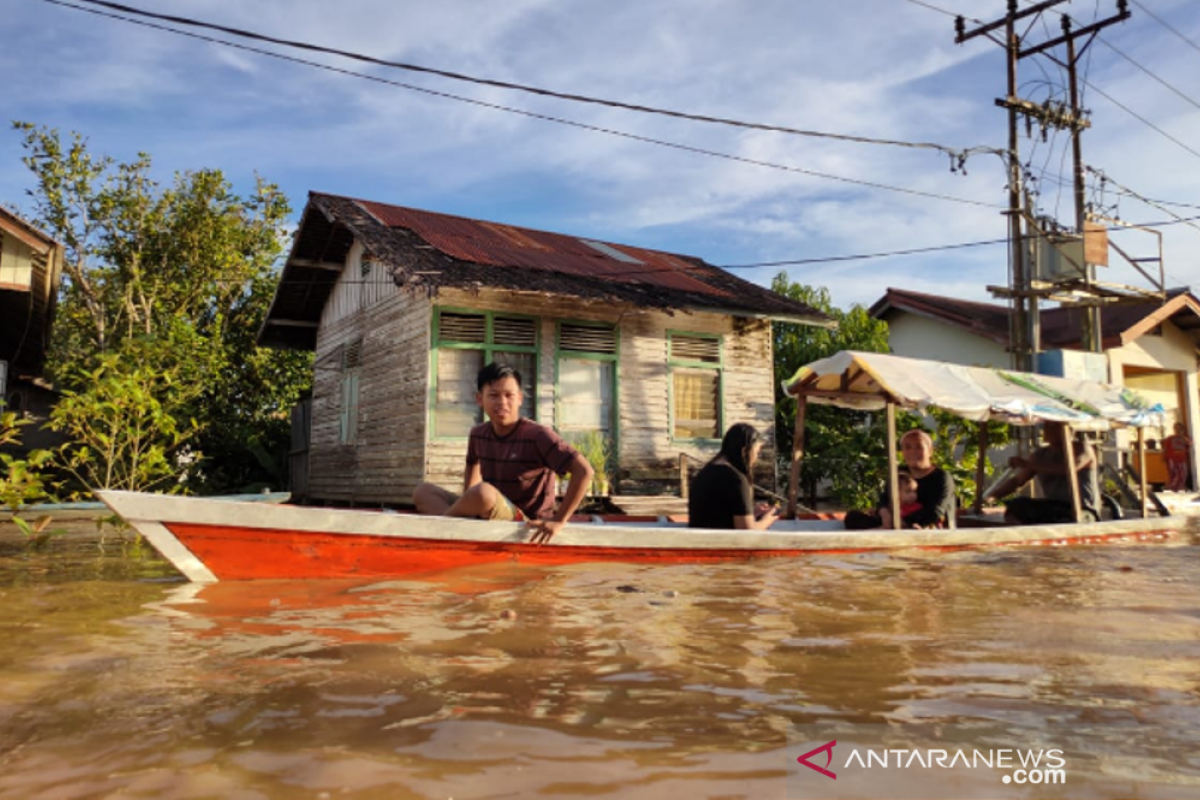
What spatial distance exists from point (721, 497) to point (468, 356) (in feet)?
20.9

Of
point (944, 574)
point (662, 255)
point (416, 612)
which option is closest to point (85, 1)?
point (416, 612)

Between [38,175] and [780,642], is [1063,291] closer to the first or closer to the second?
[780,642]

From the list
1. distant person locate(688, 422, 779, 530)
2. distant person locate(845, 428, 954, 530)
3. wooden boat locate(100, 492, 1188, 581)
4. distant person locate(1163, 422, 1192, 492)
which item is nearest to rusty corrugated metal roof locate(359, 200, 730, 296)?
distant person locate(688, 422, 779, 530)

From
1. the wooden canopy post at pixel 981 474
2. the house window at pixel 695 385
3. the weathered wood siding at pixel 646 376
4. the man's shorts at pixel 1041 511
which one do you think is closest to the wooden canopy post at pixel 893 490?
the man's shorts at pixel 1041 511

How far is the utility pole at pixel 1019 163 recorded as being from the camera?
50.4 ft

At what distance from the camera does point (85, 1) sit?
23.6ft

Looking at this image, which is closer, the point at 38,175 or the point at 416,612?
the point at 416,612

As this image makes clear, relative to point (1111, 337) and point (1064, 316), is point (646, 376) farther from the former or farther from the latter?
point (1064, 316)

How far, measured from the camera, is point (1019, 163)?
1534 cm

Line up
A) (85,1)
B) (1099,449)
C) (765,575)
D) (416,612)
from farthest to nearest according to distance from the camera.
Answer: (1099,449) < (85,1) < (765,575) < (416,612)

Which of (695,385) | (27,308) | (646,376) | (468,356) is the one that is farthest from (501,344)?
(27,308)

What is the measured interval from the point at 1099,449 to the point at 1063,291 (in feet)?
21.2

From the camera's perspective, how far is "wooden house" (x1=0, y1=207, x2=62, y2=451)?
1109 centimetres

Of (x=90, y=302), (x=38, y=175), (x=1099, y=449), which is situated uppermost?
(x=38, y=175)
